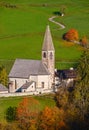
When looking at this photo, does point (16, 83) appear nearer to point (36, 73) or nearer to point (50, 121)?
point (36, 73)

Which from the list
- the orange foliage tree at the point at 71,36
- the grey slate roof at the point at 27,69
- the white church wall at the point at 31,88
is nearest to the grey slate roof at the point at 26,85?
the white church wall at the point at 31,88

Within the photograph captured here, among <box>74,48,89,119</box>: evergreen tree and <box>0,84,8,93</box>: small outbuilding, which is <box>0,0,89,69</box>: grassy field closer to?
<box>74,48,89,119</box>: evergreen tree

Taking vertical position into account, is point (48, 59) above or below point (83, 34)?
above

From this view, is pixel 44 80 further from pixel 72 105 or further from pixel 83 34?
pixel 83 34

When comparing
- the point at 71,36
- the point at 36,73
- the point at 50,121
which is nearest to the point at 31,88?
the point at 36,73

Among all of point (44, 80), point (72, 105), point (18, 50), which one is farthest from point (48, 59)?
point (18, 50)

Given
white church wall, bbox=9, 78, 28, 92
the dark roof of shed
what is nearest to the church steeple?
the dark roof of shed
